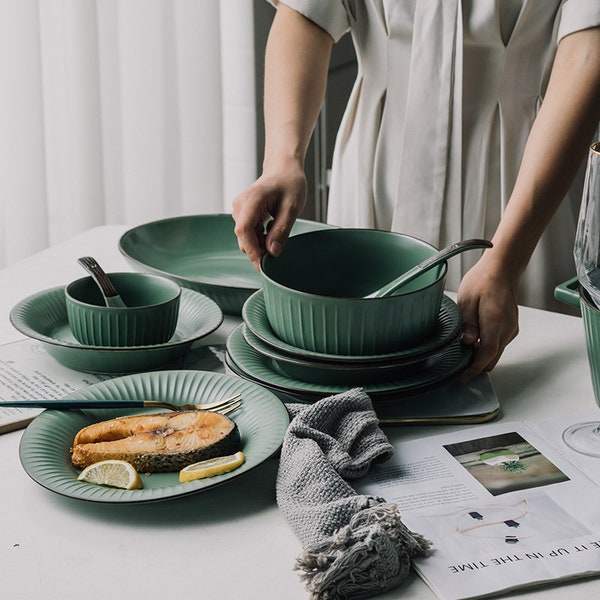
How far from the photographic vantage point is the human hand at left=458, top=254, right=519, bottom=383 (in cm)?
98

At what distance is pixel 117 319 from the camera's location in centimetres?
99

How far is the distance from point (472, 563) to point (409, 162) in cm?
94

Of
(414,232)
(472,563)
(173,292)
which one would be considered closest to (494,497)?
(472,563)

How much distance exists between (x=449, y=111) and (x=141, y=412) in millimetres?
818

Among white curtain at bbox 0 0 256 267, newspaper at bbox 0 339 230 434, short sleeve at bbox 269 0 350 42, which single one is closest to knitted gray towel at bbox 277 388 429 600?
newspaper at bbox 0 339 230 434

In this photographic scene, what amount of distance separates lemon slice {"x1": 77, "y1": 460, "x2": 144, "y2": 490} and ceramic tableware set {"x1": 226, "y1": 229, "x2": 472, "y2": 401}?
206 millimetres

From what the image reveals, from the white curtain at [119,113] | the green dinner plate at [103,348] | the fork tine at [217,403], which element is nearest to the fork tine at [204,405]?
the fork tine at [217,403]

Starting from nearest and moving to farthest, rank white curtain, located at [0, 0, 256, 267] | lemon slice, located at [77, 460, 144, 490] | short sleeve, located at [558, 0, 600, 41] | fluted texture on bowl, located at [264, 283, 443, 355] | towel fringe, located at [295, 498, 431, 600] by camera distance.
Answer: towel fringe, located at [295, 498, 431, 600]
lemon slice, located at [77, 460, 144, 490]
fluted texture on bowl, located at [264, 283, 443, 355]
short sleeve, located at [558, 0, 600, 41]
white curtain, located at [0, 0, 256, 267]

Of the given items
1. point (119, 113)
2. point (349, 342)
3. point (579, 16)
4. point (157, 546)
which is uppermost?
point (579, 16)

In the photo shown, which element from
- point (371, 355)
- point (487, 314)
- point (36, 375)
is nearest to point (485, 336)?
point (487, 314)

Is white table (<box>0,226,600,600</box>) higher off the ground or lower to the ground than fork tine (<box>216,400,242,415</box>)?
lower

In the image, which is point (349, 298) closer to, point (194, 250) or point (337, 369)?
point (337, 369)

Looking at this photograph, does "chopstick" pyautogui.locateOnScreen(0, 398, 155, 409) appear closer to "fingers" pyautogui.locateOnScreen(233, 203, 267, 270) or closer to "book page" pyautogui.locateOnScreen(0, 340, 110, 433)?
"book page" pyautogui.locateOnScreen(0, 340, 110, 433)

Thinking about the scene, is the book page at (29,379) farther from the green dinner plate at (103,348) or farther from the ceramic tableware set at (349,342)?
the ceramic tableware set at (349,342)
